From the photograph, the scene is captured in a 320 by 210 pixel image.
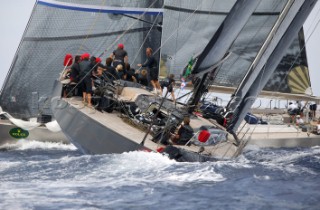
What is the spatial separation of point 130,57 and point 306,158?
6.34 meters

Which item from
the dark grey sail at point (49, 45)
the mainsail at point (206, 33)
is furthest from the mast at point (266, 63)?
the mainsail at point (206, 33)

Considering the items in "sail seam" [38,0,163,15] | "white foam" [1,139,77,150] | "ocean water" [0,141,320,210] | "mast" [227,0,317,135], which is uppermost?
"sail seam" [38,0,163,15]

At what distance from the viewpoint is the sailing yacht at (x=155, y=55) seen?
13.1 metres

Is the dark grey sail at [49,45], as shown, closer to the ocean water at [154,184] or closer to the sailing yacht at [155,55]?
the sailing yacht at [155,55]

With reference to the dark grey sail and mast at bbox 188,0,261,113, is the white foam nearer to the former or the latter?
the dark grey sail

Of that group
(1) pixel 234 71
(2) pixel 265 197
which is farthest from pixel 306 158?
(1) pixel 234 71

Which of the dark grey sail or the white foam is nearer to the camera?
the white foam

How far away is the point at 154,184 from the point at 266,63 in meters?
5.00

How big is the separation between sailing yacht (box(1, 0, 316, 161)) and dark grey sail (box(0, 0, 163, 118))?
2 centimetres

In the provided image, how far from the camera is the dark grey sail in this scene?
18.4 m

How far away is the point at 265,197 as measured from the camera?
958 cm

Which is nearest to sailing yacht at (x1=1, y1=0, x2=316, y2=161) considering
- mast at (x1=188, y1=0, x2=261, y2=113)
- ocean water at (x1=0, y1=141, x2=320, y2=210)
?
mast at (x1=188, y1=0, x2=261, y2=113)

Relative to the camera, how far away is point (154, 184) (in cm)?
1034

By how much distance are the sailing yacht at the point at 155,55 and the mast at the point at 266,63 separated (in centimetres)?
2
